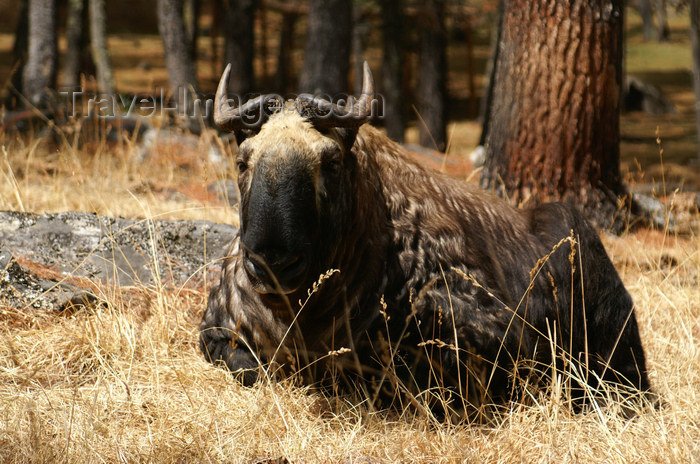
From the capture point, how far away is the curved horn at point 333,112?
328 cm

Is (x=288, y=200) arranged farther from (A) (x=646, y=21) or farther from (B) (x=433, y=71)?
(A) (x=646, y=21)

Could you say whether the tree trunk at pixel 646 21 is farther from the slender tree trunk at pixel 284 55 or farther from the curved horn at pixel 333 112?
the curved horn at pixel 333 112

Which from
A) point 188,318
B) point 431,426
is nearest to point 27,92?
point 188,318

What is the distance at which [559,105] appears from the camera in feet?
19.5

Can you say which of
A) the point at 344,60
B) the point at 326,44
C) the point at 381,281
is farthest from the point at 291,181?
the point at 344,60

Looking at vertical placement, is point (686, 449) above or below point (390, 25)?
below

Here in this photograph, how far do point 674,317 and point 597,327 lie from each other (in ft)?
3.58

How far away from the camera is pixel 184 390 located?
11.3ft

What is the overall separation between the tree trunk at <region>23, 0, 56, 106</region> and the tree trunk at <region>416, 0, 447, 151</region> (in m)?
7.32

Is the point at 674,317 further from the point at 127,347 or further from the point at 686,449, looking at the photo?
the point at 127,347

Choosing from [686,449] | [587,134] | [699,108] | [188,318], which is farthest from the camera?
[699,108]

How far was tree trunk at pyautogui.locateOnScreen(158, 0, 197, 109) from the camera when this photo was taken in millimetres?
10281

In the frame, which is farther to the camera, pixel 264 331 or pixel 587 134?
pixel 587 134

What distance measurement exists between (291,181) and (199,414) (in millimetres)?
1141
